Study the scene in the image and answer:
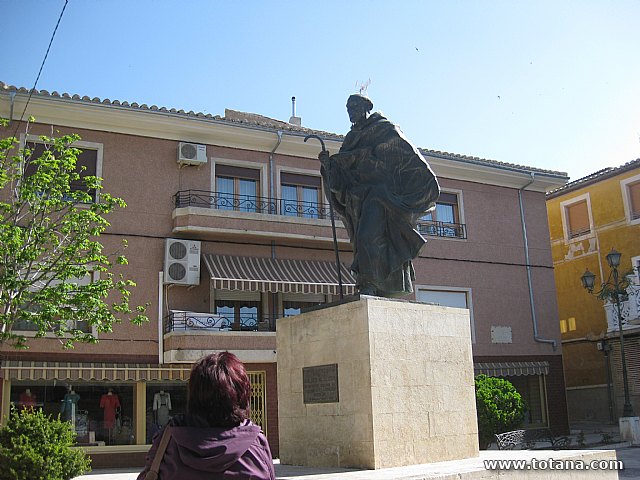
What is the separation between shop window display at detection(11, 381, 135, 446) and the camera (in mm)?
15984

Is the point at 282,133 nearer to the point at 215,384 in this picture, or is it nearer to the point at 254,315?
the point at 254,315

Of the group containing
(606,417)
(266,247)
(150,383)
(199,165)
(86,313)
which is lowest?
(606,417)

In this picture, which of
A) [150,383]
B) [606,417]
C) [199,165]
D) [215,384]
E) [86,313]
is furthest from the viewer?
[606,417]

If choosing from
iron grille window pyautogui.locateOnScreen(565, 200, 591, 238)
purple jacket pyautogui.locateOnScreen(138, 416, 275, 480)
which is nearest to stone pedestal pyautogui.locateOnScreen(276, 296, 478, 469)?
purple jacket pyautogui.locateOnScreen(138, 416, 275, 480)

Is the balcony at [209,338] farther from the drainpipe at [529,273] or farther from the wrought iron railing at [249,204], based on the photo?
the drainpipe at [529,273]

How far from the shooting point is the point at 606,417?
2414cm

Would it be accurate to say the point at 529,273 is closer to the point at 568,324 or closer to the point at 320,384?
the point at 568,324

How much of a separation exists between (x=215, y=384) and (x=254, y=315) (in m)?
15.8

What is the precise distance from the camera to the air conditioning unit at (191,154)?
17.8 meters

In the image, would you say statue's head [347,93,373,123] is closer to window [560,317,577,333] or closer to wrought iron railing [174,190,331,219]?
wrought iron railing [174,190,331,219]

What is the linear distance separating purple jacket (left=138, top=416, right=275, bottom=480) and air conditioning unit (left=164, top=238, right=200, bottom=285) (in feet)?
47.7

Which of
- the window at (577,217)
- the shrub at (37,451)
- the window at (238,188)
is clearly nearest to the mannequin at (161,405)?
the window at (238,188)

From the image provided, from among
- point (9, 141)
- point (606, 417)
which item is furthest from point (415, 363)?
point (606, 417)

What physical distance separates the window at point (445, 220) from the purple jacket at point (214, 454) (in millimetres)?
18653
